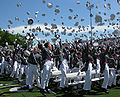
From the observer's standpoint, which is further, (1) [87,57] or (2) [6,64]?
(2) [6,64]

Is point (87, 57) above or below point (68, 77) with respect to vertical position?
above

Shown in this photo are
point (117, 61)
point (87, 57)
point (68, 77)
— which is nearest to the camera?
point (87, 57)

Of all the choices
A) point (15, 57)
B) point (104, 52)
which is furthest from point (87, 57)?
point (15, 57)

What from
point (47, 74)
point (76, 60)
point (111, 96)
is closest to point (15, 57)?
point (76, 60)

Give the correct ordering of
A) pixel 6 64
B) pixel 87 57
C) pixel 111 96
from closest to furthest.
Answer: pixel 111 96 → pixel 87 57 → pixel 6 64

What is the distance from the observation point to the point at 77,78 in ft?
30.8

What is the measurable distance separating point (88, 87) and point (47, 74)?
5.90ft

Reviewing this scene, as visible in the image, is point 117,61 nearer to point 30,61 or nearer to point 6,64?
point 30,61

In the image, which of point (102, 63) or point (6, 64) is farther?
point (6, 64)

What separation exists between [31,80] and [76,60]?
4073mm

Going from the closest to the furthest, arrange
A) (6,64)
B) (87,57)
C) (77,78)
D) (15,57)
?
(87,57)
(77,78)
(15,57)
(6,64)


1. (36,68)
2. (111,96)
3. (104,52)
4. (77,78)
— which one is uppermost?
(104,52)

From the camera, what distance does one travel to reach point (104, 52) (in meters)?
8.70

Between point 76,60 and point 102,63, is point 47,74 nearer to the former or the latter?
point 102,63
